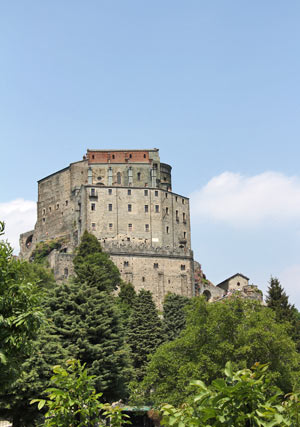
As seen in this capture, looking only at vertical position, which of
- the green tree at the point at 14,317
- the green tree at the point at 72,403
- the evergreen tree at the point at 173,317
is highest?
the evergreen tree at the point at 173,317

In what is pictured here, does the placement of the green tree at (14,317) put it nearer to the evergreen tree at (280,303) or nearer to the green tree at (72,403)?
the green tree at (72,403)

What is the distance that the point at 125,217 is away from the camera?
108062mm

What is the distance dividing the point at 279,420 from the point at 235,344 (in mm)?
31620

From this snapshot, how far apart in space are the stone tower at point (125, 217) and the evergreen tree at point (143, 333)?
113ft

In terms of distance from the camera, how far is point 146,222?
109 metres

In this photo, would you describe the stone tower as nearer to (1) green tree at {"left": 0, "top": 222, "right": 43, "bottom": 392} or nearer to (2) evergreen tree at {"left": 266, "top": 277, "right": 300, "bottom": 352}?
(2) evergreen tree at {"left": 266, "top": 277, "right": 300, "bottom": 352}

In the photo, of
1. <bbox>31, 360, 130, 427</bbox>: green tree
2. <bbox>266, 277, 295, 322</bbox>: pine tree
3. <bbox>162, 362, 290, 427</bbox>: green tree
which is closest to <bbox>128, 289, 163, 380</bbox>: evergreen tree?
<bbox>266, 277, 295, 322</bbox>: pine tree

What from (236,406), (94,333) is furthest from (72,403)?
(94,333)

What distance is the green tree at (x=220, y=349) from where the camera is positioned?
3744cm

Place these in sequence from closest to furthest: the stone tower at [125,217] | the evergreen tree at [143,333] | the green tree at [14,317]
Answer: the green tree at [14,317], the evergreen tree at [143,333], the stone tower at [125,217]

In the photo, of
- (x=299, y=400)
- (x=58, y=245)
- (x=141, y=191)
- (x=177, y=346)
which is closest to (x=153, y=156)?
(x=141, y=191)

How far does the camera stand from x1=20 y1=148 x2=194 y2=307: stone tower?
101062 mm

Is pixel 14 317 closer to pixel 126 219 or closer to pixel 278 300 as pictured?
pixel 278 300

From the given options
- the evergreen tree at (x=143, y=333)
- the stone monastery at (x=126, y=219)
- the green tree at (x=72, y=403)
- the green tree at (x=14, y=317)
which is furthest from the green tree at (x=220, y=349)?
the stone monastery at (x=126, y=219)
